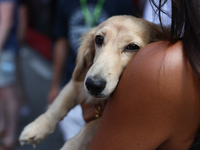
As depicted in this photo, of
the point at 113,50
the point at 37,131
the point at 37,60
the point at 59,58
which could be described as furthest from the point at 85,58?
the point at 37,60

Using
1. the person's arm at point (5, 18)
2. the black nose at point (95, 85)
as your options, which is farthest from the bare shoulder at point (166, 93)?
the person's arm at point (5, 18)

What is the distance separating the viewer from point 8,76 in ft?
10.7

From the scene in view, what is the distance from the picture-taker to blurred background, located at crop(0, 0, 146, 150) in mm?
4008

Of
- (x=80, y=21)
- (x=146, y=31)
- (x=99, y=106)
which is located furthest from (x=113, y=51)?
(x=80, y=21)

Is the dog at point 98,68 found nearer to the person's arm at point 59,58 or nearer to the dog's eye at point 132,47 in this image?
the dog's eye at point 132,47

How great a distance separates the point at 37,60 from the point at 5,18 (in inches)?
167

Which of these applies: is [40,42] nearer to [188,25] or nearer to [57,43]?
[57,43]

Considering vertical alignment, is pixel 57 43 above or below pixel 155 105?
below

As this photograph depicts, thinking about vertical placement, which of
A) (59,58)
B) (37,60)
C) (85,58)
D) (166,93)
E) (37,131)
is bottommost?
(37,60)

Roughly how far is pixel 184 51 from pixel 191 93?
6.6 inches

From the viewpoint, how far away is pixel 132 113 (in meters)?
1.01

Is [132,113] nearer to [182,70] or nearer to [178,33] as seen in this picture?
[182,70]

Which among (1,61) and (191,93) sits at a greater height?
(191,93)

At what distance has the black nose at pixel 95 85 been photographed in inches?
47.2
